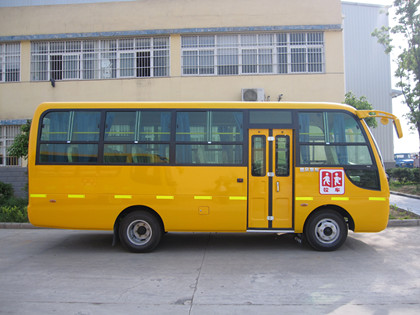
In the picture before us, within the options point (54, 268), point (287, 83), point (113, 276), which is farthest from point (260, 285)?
point (287, 83)

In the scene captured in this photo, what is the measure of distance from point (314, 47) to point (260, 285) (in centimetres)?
1267

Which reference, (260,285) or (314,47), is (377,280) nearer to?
(260,285)

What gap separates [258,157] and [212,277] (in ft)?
8.55

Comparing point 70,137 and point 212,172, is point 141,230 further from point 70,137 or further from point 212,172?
point 70,137

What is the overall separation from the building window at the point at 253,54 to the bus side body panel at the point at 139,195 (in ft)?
31.4

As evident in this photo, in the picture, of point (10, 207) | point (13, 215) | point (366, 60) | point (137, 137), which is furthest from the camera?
point (366, 60)

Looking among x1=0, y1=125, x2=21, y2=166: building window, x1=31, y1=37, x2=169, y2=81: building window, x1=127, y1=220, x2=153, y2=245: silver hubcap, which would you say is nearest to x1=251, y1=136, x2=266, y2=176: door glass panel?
x1=127, y1=220, x2=153, y2=245: silver hubcap

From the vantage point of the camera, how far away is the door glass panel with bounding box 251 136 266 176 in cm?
708

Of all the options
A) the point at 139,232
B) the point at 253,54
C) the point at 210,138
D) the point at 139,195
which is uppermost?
the point at 253,54

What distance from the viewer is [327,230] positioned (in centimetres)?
712

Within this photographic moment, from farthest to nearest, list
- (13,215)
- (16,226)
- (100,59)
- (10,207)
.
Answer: (100,59), (10,207), (13,215), (16,226)

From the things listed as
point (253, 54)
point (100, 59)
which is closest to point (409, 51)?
Answer: point (253, 54)

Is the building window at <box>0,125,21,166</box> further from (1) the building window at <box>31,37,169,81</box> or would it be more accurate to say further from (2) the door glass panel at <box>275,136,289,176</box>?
(2) the door glass panel at <box>275,136,289,176</box>

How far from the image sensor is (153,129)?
7180mm
